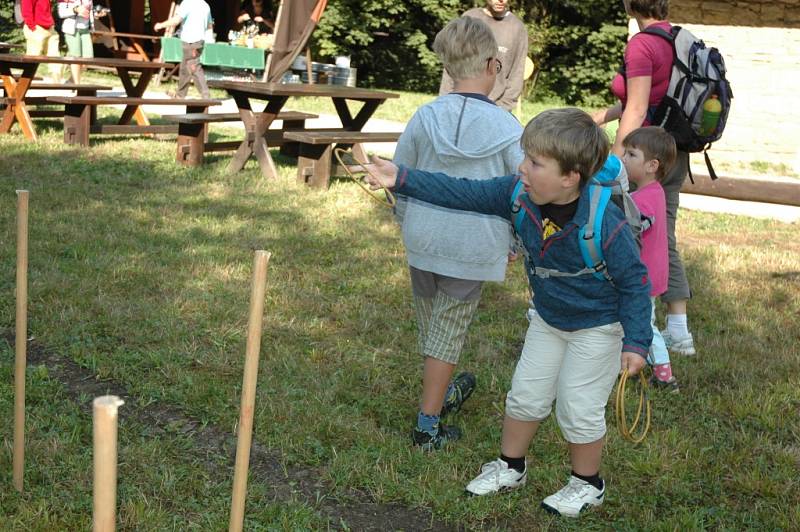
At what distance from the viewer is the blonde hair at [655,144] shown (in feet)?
12.9

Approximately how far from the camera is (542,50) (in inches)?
866

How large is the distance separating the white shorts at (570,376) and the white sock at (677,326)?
173cm

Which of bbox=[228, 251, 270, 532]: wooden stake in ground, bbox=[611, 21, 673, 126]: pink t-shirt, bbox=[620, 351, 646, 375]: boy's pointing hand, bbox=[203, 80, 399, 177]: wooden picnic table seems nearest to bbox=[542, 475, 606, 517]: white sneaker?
bbox=[620, 351, 646, 375]: boy's pointing hand

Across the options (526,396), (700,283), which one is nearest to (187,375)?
(526,396)

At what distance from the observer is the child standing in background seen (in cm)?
391

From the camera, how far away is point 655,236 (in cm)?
397

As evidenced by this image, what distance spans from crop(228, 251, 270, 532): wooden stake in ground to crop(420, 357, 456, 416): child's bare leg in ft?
4.53

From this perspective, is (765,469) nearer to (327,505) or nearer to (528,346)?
(528,346)

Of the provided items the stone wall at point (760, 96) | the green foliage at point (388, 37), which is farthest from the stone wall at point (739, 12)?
the green foliage at point (388, 37)

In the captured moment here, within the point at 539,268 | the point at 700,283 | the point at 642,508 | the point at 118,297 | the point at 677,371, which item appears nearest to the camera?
the point at 539,268

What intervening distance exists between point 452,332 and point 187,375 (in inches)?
48.0

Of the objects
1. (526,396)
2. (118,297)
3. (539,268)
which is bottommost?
(118,297)

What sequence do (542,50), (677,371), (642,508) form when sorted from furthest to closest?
(542,50) → (677,371) → (642,508)

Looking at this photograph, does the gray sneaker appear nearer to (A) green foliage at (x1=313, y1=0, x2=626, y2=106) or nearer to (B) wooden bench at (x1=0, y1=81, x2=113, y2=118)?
(B) wooden bench at (x1=0, y1=81, x2=113, y2=118)
